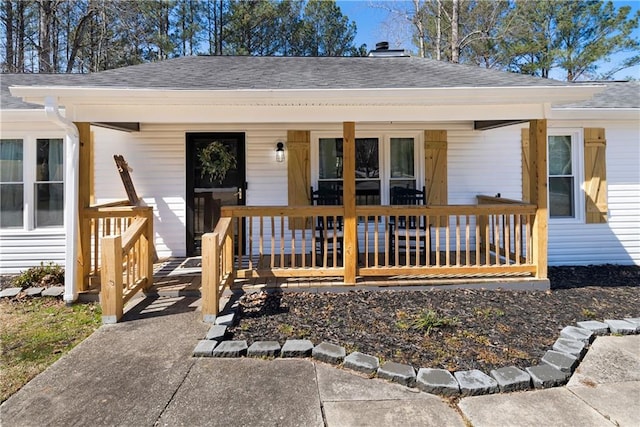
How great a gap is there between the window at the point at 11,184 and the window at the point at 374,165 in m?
4.43

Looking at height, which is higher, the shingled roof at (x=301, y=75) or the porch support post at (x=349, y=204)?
the shingled roof at (x=301, y=75)

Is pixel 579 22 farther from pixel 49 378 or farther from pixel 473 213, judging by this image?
pixel 49 378

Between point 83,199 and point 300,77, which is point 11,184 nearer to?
point 83,199

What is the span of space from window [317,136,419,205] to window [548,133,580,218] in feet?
7.12

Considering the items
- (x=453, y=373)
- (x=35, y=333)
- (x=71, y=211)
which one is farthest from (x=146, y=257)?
(x=453, y=373)

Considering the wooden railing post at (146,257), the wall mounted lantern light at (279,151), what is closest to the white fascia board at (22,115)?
the wooden railing post at (146,257)

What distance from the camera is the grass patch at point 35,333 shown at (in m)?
2.80

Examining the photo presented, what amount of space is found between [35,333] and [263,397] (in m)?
2.48

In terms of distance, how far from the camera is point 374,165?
639 centimetres

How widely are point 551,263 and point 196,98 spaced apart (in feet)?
18.8

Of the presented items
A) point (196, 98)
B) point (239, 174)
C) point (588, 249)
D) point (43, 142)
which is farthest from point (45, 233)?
point (588, 249)

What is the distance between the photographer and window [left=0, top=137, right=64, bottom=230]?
5746mm

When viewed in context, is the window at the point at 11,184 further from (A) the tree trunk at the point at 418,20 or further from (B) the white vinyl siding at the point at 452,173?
(A) the tree trunk at the point at 418,20

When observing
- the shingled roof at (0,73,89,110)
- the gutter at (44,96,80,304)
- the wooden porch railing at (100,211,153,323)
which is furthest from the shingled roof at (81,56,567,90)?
the wooden porch railing at (100,211,153,323)
